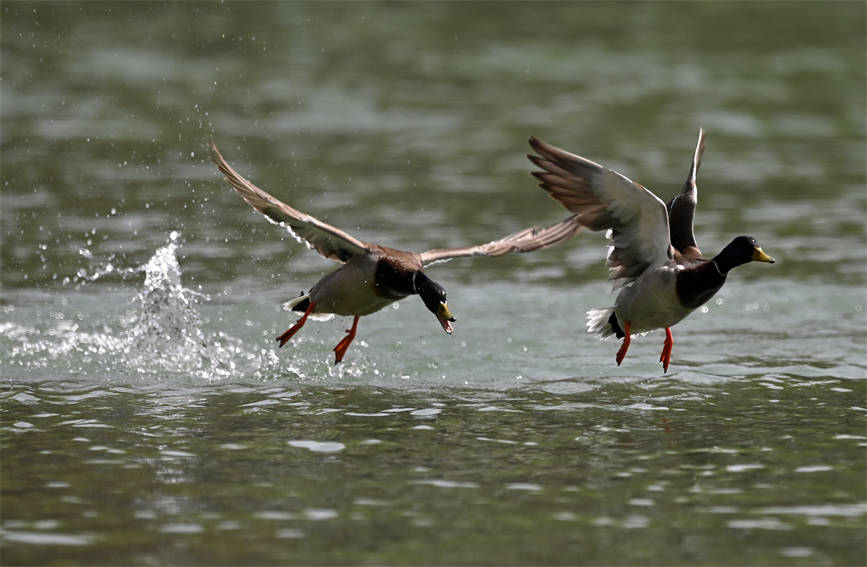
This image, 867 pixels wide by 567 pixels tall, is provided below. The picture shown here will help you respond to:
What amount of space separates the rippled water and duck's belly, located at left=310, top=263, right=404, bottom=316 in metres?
0.71

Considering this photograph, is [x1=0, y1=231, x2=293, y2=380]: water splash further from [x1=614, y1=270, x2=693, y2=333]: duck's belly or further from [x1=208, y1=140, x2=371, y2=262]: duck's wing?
[x1=614, y1=270, x2=693, y2=333]: duck's belly

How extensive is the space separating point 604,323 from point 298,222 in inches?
107

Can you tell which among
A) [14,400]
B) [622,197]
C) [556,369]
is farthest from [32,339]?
[622,197]

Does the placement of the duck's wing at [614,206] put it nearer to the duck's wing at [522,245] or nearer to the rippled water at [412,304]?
the duck's wing at [522,245]

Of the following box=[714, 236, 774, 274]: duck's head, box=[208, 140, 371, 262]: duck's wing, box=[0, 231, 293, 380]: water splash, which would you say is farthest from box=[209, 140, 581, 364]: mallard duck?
box=[714, 236, 774, 274]: duck's head

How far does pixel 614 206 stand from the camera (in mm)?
10352

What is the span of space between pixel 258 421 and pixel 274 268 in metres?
6.15

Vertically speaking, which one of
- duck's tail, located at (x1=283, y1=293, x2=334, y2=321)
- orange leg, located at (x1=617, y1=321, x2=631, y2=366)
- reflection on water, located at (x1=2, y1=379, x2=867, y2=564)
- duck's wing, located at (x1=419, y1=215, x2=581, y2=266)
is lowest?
reflection on water, located at (x1=2, y1=379, x2=867, y2=564)

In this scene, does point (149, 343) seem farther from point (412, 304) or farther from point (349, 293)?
point (412, 304)

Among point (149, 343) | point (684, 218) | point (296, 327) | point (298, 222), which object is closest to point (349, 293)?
point (296, 327)

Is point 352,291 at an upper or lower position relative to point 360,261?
lower

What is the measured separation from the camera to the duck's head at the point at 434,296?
10.2m

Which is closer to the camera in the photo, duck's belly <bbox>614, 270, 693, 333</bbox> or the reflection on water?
the reflection on water

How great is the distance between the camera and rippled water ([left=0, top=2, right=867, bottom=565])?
799 centimetres
